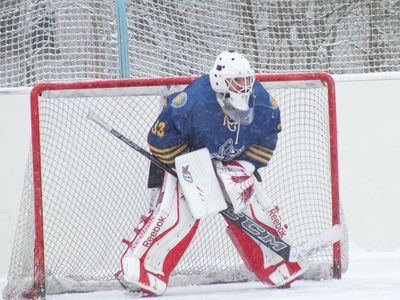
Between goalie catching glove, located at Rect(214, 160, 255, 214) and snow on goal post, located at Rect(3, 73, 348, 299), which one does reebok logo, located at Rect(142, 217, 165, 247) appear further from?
snow on goal post, located at Rect(3, 73, 348, 299)

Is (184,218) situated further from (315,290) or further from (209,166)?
(315,290)

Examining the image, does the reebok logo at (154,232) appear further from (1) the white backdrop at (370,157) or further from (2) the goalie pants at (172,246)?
(1) the white backdrop at (370,157)

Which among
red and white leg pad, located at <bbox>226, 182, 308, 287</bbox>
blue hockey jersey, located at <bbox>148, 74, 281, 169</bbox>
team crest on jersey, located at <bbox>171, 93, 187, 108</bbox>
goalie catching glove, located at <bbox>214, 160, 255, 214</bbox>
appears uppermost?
team crest on jersey, located at <bbox>171, 93, 187, 108</bbox>

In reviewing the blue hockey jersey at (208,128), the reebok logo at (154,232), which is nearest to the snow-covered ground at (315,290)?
the reebok logo at (154,232)

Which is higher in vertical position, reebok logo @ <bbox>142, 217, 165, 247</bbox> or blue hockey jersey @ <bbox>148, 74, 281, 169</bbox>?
blue hockey jersey @ <bbox>148, 74, 281, 169</bbox>

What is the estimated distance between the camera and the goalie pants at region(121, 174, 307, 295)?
3.04 meters

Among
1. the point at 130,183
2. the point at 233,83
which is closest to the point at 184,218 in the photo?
the point at 233,83

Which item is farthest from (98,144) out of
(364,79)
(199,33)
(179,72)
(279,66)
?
(364,79)

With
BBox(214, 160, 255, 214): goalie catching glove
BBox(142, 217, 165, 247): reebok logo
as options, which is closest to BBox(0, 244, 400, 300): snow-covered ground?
BBox(142, 217, 165, 247): reebok logo

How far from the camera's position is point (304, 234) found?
4016 millimetres

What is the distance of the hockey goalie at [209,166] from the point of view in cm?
298

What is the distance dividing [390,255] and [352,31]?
1.35 meters

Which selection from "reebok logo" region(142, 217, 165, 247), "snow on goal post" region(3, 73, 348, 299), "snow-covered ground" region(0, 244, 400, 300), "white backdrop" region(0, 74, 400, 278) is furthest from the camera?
"white backdrop" region(0, 74, 400, 278)

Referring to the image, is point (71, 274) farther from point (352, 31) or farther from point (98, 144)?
point (352, 31)
